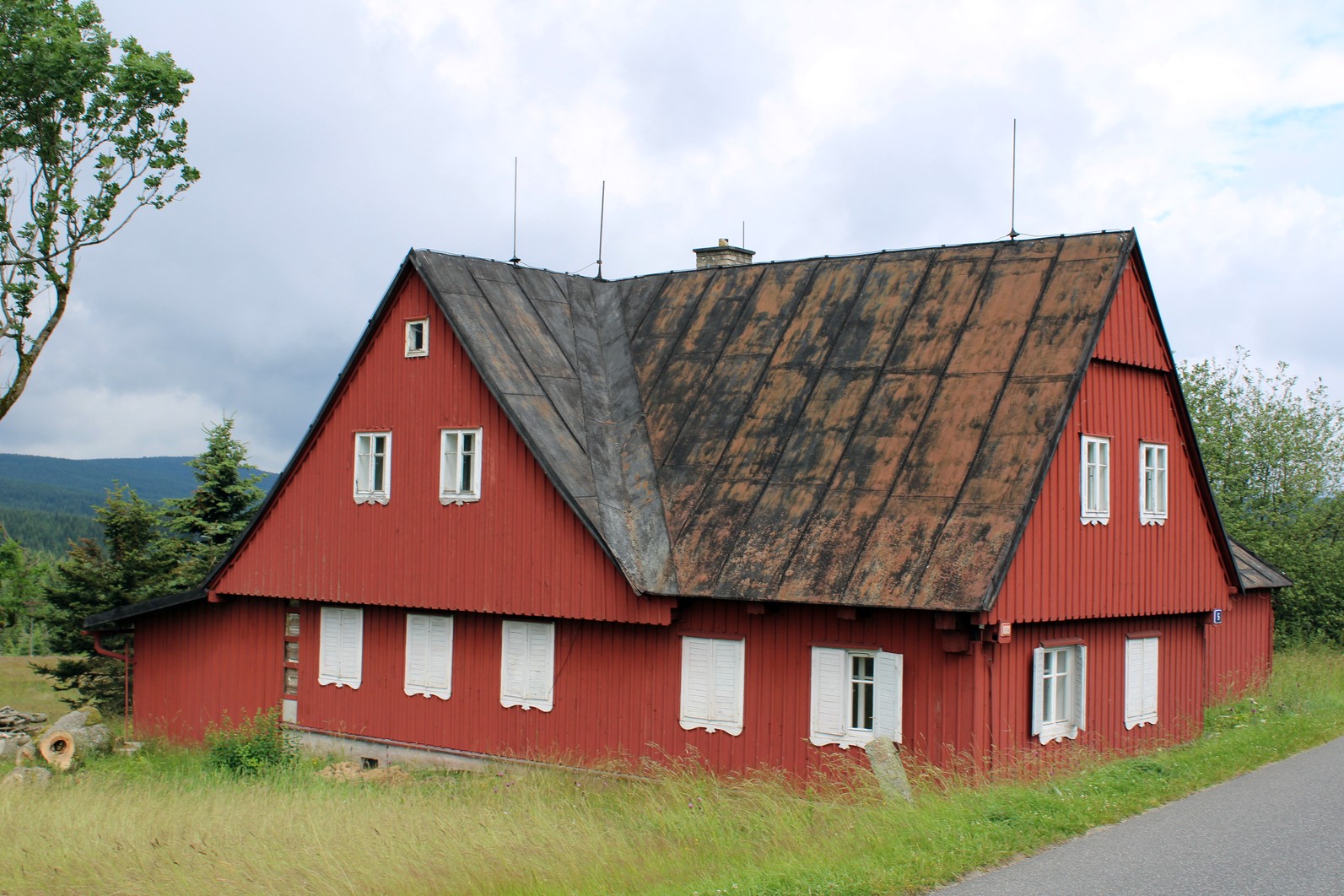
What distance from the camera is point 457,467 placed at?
808 inches

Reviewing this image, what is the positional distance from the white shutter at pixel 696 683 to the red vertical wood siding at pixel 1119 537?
4.13 meters

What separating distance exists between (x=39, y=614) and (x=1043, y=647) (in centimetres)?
2680

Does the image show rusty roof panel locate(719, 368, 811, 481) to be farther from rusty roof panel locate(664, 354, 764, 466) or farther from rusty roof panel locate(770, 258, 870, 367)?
rusty roof panel locate(770, 258, 870, 367)

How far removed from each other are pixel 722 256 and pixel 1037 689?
1063 cm

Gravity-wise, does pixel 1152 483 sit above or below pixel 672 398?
below

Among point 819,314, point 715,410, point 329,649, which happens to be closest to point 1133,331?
point 819,314

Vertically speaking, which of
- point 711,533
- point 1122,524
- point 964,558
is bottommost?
point 964,558

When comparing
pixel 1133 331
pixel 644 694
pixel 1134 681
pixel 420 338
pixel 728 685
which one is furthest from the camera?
pixel 420 338

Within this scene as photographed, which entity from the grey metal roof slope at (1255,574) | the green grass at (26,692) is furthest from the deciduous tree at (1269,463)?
the green grass at (26,692)

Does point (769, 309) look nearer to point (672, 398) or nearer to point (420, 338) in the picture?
point (672, 398)

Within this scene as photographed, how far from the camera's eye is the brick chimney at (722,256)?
24.8 meters

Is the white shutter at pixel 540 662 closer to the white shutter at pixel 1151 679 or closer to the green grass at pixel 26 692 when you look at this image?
the white shutter at pixel 1151 679

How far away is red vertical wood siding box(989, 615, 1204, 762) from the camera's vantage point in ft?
55.2

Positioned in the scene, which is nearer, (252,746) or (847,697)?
(847,697)
